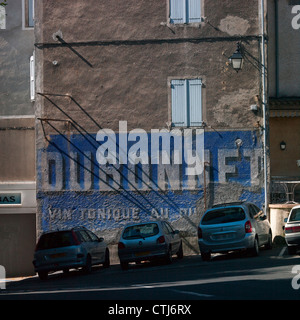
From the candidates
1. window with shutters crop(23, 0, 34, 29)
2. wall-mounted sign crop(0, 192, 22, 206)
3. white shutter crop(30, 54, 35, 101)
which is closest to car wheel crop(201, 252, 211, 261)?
wall-mounted sign crop(0, 192, 22, 206)

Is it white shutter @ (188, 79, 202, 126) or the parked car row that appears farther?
white shutter @ (188, 79, 202, 126)

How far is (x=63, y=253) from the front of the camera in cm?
2300

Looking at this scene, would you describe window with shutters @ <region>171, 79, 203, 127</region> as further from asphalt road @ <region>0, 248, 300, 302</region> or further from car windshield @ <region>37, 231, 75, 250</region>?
car windshield @ <region>37, 231, 75, 250</region>

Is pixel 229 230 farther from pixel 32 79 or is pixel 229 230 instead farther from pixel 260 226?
pixel 32 79

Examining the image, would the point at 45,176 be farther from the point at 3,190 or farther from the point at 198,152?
the point at 198,152

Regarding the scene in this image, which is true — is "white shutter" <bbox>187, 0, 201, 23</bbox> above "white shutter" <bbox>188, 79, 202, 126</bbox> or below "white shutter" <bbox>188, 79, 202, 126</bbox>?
above

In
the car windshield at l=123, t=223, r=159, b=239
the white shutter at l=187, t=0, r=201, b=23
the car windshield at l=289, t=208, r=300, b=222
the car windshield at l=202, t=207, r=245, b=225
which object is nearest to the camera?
the car windshield at l=289, t=208, r=300, b=222

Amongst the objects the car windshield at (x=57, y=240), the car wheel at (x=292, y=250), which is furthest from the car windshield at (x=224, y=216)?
the car windshield at (x=57, y=240)

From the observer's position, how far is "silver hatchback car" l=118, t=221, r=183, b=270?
23641mm

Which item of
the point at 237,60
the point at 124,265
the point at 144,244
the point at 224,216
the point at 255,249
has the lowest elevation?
the point at 124,265

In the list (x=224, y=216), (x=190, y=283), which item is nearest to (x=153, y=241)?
(x=224, y=216)

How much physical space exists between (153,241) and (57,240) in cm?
287
